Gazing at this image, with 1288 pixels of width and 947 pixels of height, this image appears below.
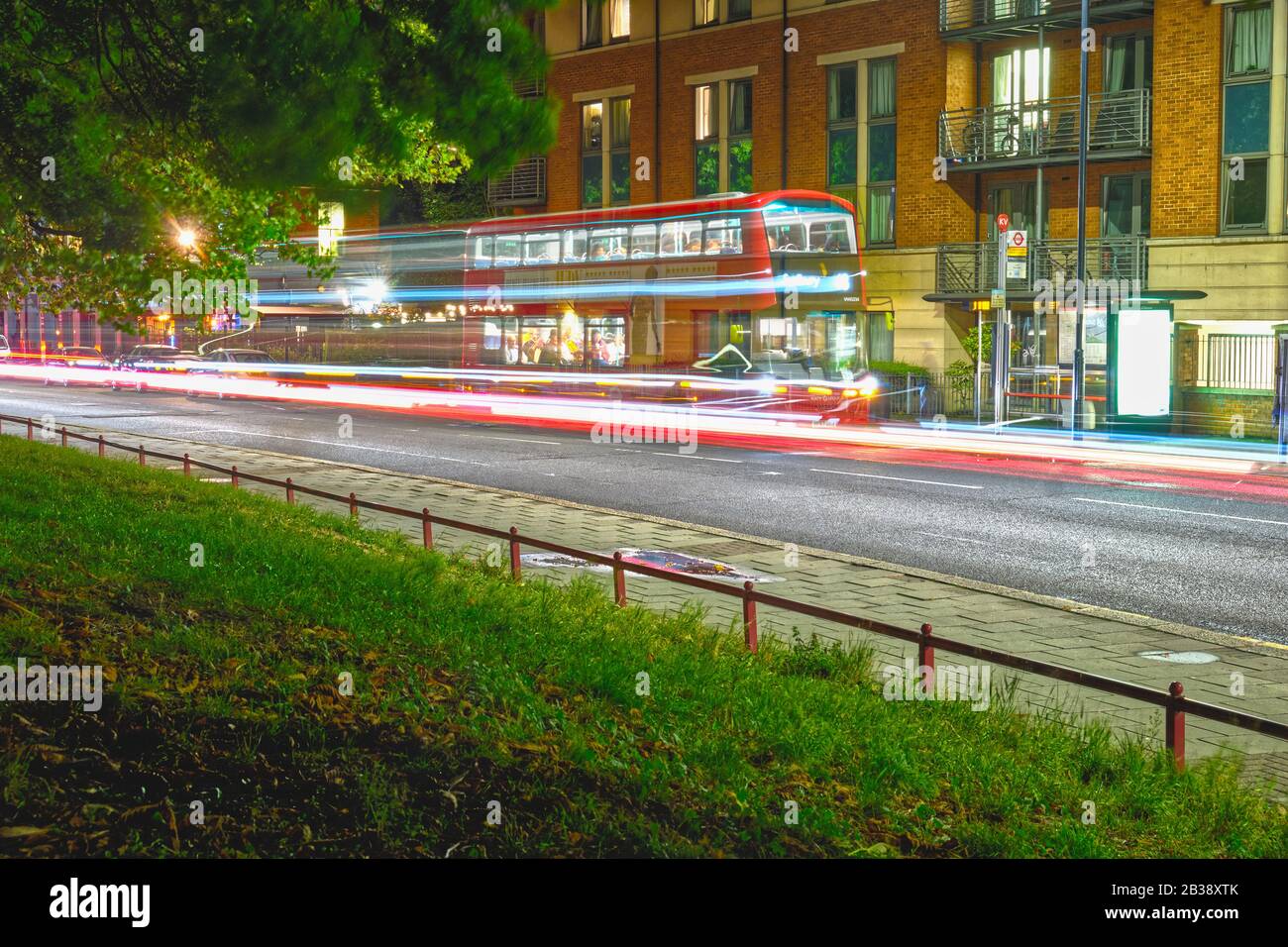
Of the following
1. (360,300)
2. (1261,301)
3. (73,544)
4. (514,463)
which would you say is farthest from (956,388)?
(73,544)

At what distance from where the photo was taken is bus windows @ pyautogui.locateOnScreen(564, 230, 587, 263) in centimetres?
3189

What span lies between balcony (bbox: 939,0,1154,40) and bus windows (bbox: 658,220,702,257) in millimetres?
12061

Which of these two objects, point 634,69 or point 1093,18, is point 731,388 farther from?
point 634,69

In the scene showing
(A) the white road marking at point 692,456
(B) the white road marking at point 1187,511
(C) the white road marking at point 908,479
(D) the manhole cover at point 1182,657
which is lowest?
(D) the manhole cover at point 1182,657


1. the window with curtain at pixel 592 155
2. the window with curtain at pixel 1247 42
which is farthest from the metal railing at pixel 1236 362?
the window with curtain at pixel 592 155

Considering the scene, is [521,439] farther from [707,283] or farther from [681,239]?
[681,239]

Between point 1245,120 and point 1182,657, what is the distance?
26.5 meters

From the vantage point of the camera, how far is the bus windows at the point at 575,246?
105 ft

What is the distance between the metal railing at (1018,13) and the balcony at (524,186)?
17.8 m

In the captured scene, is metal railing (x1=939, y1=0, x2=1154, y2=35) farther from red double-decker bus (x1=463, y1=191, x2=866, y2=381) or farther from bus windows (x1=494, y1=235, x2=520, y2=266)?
bus windows (x1=494, y1=235, x2=520, y2=266)

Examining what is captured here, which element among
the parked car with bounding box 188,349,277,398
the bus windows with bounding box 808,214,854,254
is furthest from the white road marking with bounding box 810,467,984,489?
the parked car with bounding box 188,349,277,398

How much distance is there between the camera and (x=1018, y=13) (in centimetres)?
3575

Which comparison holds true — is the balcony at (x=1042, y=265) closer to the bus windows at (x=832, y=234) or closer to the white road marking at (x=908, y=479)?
the bus windows at (x=832, y=234)
